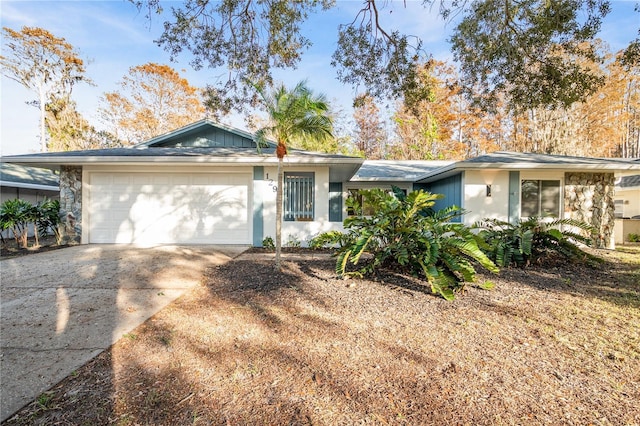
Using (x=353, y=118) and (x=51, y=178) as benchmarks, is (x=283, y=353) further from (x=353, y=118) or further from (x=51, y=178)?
(x=353, y=118)

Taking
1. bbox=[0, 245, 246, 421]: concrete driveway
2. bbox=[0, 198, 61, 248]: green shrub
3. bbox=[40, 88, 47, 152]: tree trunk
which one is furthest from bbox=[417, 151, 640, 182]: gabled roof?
bbox=[40, 88, 47, 152]: tree trunk

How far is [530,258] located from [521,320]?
130 inches

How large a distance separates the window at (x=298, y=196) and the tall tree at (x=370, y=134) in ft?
57.1

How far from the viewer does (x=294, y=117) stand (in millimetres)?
5660

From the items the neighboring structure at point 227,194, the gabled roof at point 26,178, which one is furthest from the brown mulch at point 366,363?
the gabled roof at point 26,178

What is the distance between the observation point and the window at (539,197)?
32.5 ft

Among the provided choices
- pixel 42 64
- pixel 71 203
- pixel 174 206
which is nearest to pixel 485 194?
pixel 174 206

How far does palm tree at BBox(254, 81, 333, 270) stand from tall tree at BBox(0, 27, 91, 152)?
915 inches

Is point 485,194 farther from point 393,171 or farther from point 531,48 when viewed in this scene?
point 531,48

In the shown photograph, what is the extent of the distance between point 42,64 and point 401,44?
24.9m

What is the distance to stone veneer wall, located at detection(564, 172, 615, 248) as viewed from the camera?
995cm

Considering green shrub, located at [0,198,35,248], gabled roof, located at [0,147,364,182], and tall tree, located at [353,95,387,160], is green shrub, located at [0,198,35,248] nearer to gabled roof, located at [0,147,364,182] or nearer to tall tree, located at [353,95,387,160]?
gabled roof, located at [0,147,364,182]

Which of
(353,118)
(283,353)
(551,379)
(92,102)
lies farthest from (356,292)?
(92,102)

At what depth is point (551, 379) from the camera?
8.01 feet
